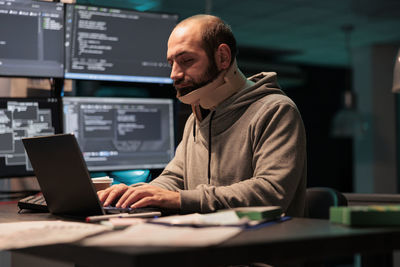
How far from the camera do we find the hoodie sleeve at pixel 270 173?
1.42m

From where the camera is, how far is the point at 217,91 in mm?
1746

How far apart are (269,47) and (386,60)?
1.60 meters

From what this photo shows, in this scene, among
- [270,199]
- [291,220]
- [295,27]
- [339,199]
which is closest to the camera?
[291,220]

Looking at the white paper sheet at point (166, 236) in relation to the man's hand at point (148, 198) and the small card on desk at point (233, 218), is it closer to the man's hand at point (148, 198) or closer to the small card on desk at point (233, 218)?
the small card on desk at point (233, 218)

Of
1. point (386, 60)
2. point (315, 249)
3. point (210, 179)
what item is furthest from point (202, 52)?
point (386, 60)

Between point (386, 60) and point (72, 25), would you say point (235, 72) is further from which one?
point (386, 60)

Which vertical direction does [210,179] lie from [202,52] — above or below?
below

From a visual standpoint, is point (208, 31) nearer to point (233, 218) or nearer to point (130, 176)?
point (233, 218)

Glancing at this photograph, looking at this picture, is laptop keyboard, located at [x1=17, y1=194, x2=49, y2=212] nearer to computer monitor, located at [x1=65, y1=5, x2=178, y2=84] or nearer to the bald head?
the bald head

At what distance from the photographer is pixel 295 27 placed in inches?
267

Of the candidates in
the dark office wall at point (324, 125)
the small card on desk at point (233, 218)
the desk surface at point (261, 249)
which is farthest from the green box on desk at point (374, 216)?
the dark office wall at point (324, 125)

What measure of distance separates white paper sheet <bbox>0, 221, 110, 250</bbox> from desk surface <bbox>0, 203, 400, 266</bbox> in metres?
0.02

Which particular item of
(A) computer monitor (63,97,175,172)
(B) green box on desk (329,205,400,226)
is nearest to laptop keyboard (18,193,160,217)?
(B) green box on desk (329,205,400,226)

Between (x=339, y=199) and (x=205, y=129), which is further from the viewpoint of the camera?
(x=339, y=199)
